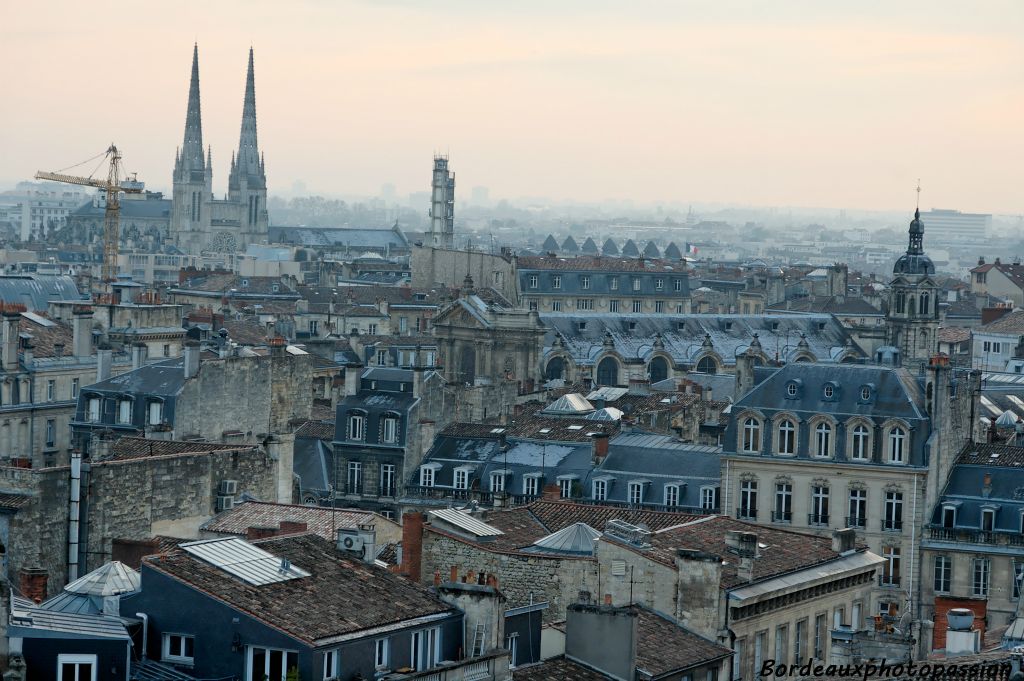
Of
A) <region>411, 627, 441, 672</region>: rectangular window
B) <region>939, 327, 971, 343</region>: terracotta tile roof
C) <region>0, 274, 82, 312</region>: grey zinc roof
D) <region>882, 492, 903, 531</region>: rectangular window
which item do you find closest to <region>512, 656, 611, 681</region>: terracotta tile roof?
<region>411, 627, 441, 672</region>: rectangular window

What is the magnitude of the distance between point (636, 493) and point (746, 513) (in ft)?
10.7

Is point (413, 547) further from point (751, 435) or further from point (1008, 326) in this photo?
point (1008, 326)

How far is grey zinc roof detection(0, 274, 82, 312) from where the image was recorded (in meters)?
118

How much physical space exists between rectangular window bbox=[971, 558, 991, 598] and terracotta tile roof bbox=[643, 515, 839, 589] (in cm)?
1191

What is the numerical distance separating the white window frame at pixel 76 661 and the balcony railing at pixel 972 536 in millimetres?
35769

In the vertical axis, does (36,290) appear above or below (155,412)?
above

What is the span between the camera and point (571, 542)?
43531 mm

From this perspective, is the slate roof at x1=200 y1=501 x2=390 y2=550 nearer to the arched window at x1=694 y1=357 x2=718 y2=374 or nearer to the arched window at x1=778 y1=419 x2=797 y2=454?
the arched window at x1=778 y1=419 x2=797 y2=454

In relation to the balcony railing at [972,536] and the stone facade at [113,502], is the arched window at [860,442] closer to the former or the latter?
the balcony railing at [972,536]

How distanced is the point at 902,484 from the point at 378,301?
89.8 metres

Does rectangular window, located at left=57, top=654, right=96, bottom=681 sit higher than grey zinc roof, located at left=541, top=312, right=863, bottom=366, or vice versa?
rectangular window, located at left=57, top=654, right=96, bottom=681

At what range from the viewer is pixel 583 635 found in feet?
122

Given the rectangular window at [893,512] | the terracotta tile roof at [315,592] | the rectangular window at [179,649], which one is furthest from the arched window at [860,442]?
the rectangular window at [179,649]

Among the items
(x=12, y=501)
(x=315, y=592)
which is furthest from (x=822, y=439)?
(x=315, y=592)
